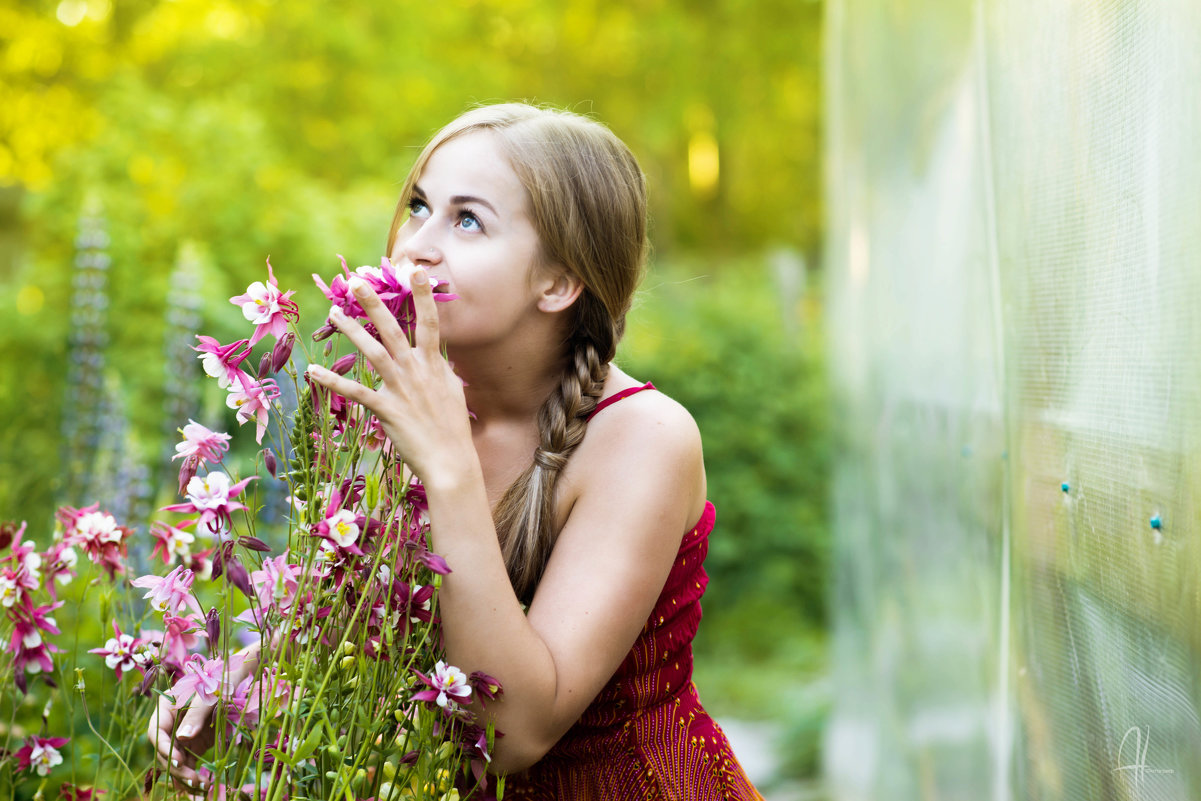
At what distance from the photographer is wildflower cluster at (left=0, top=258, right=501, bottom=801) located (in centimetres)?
101

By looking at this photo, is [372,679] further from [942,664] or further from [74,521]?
[942,664]

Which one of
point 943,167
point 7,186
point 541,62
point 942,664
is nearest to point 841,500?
point 942,664

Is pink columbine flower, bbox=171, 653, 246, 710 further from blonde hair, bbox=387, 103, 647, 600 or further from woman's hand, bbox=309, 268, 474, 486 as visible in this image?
blonde hair, bbox=387, 103, 647, 600

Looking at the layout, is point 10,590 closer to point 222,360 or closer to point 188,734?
point 188,734

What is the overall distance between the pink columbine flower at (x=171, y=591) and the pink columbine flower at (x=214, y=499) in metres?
0.14

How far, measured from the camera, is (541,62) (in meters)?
10.6

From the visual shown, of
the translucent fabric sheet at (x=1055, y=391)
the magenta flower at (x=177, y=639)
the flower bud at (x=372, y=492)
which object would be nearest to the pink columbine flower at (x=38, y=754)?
the magenta flower at (x=177, y=639)

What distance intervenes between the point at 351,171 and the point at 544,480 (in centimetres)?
761

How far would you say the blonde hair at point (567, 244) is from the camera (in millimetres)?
1505

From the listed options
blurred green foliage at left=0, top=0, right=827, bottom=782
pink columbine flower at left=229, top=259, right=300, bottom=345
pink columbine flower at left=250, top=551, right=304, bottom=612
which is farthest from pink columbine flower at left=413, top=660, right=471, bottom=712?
blurred green foliage at left=0, top=0, right=827, bottom=782

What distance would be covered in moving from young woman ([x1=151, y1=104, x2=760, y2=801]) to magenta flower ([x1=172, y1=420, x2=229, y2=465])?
9.0 inches

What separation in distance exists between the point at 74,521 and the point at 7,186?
617 cm

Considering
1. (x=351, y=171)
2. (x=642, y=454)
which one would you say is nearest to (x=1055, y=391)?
(x=642, y=454)

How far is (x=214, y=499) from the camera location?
1.05m
